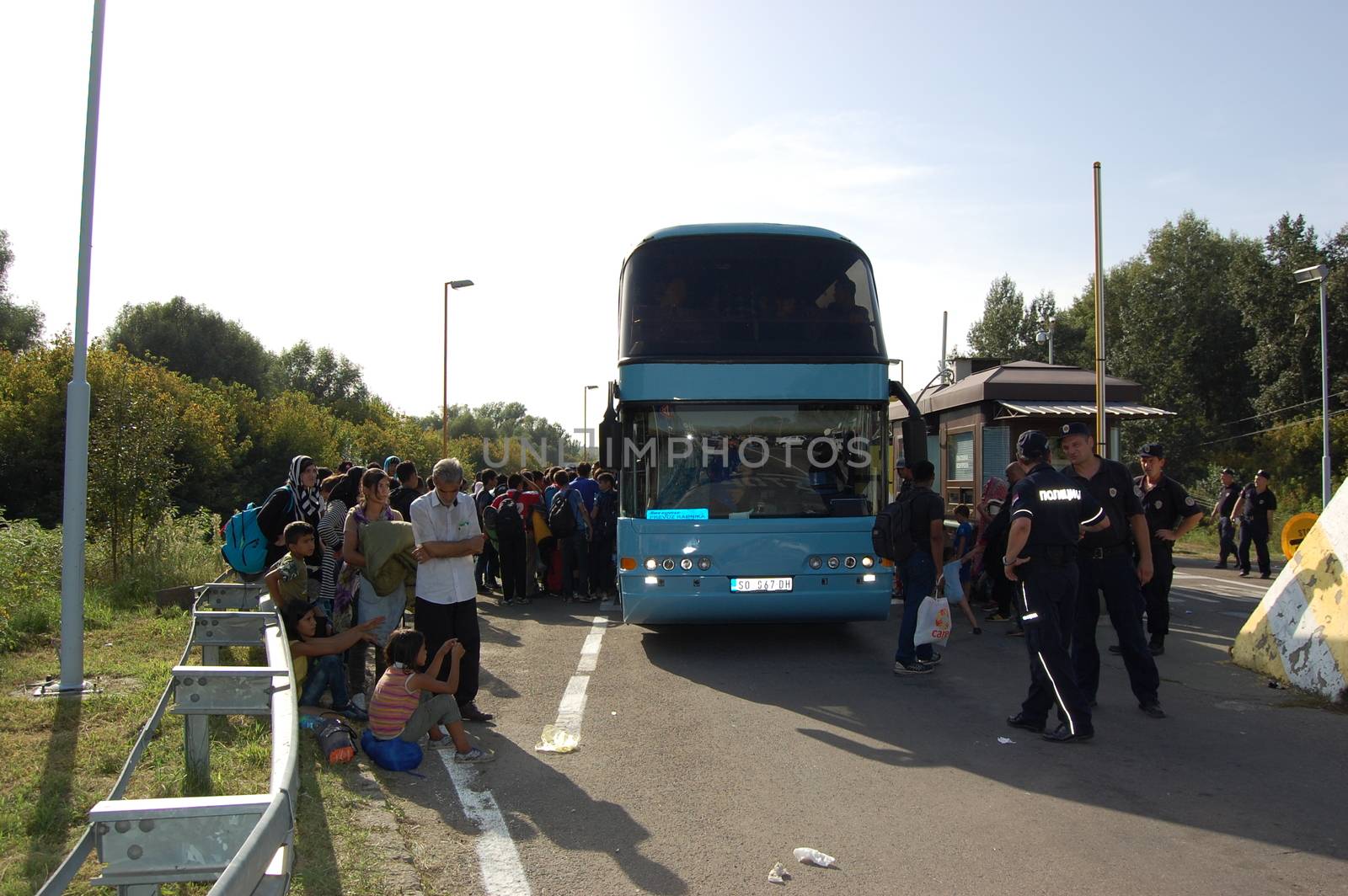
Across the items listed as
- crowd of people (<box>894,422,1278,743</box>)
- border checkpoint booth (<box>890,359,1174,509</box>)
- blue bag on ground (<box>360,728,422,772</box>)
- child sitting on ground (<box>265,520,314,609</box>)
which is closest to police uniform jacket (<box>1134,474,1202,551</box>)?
crowd of people (<box>894,422,1278,743</box>)

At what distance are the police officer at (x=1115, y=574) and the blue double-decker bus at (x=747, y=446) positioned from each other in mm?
2576

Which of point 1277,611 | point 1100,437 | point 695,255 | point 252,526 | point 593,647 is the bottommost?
point 593,647

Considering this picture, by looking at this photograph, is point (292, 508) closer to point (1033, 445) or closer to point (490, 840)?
point (490, 840)

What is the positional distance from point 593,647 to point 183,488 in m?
33.0

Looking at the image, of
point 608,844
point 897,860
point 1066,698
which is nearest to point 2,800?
point 608,844

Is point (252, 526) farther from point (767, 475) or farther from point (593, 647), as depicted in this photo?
point (767, 475)

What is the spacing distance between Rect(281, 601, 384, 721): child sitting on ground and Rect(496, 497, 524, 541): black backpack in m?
6.95

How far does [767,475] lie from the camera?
33.5 feet

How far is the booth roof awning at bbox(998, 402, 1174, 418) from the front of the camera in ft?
49.0

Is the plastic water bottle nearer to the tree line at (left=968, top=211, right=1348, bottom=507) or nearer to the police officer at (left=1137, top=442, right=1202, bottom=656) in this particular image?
the police officer at (left=1137, top=442, right=1202, bottom=656)

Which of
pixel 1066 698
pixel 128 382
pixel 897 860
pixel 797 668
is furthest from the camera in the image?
pixel 128 382

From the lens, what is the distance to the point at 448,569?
7.52 meters

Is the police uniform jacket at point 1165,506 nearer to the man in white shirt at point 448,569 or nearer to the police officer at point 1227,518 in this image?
the man in white shirt at point 448,569

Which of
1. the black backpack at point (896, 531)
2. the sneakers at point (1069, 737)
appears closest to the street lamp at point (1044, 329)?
the black backpack at point (896, 531)
